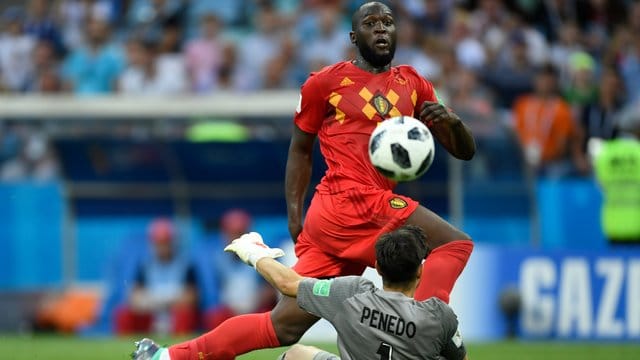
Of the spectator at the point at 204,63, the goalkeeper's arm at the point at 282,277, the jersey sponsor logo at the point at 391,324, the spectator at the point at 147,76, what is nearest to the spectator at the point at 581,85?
the spectator at the point at 204,63

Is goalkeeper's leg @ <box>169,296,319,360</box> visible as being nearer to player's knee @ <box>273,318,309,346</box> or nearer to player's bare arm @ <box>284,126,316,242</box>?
player's knee @ <box>273,318,309,346</box>

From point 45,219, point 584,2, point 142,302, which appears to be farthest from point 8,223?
point 584,2

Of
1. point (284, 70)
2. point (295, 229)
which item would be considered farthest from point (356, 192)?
point (284, 70)

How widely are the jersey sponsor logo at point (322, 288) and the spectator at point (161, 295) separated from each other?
26.8 ft

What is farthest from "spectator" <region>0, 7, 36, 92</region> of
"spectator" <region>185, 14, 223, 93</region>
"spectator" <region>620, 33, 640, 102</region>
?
"spectator" <region>620, 33, 640, 102</region>

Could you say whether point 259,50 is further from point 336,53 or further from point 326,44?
point 336,53

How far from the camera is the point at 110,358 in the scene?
36.1 feet

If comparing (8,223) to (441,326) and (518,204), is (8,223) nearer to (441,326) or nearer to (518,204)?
(518,204)

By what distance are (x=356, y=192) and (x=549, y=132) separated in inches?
379

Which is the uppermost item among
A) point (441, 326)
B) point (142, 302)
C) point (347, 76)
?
point (347, 76)

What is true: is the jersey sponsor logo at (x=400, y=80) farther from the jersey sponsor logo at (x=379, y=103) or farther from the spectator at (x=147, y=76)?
the spectator at (x=147, y=76)

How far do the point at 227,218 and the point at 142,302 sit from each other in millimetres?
1299

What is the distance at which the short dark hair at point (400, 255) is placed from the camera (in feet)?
20.8

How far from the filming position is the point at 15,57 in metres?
18.4
